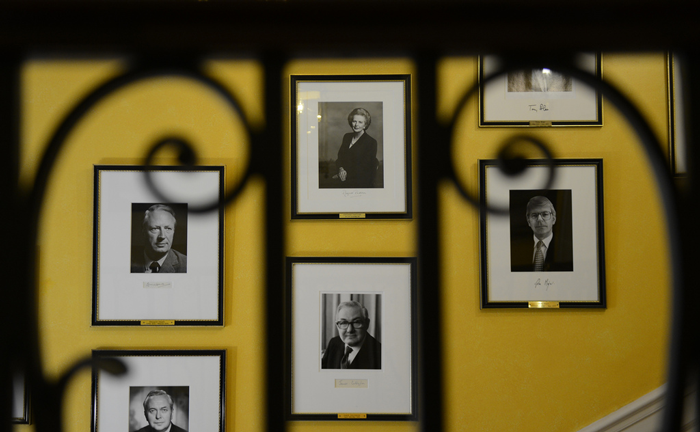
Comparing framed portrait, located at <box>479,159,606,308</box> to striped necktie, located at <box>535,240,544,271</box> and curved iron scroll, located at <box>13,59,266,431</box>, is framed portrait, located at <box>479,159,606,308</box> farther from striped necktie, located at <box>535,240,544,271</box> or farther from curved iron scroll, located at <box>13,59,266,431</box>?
curved iron scroll, located at <box>13,59,266,431</box>

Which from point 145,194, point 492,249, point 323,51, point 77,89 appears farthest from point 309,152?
point 323,51

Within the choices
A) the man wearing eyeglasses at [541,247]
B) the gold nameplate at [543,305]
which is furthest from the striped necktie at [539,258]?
the gold nameplate at [543,305]

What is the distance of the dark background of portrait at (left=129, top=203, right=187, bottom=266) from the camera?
1424mm

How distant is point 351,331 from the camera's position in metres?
1.42

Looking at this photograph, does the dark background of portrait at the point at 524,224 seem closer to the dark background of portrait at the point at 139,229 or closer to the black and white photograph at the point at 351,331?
the black and white photograph at the point at 351,331

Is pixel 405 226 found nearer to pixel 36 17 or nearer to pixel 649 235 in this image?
pixel 649 235

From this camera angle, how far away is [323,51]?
153 mm

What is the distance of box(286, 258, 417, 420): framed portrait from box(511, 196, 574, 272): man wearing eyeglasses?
A: 1.11 feet

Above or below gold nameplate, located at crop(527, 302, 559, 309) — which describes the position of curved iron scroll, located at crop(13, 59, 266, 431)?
above

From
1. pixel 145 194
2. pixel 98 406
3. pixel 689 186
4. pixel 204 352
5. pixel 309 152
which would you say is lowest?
pixel 98 406

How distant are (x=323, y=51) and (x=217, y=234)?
52.4 inches
